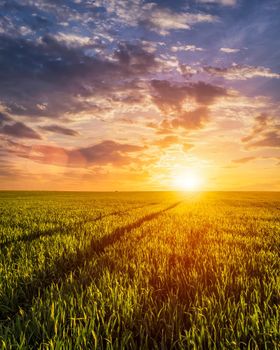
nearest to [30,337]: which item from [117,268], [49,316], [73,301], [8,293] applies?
[49,316]

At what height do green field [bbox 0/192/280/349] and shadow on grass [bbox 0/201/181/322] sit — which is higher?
green field [bbox 0/192/280/349]

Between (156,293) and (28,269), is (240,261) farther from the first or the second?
(28,269)

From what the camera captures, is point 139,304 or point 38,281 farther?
point 38,281

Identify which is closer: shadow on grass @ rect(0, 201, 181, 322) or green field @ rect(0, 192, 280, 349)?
green field @ rect(0, 192, 280, 349)

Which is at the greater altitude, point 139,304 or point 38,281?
point 139,304

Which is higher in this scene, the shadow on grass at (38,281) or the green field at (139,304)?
the green field at (139,304)

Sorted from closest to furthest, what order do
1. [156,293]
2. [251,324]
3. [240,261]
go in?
[251,324] → [156,293] → [240,261]

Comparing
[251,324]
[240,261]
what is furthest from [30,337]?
[240,261]

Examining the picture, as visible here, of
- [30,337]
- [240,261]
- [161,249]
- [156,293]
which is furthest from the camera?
[161,249]

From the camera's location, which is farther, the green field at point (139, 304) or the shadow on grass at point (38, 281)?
the shadow on grass at point (38, 281)

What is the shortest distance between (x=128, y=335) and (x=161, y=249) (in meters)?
4.38

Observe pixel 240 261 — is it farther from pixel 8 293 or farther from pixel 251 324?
pixel 8 293

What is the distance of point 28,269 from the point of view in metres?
5.57

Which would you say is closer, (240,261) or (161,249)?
(240,261)
